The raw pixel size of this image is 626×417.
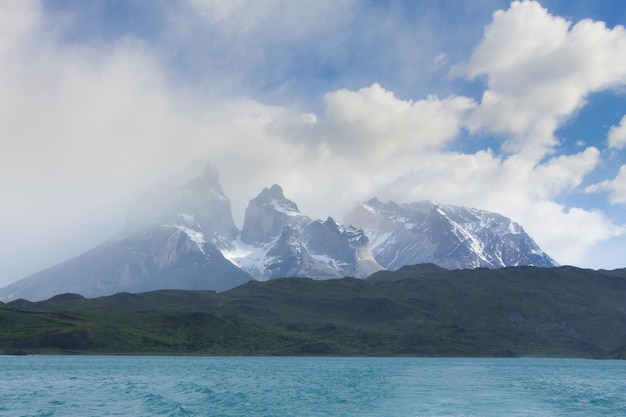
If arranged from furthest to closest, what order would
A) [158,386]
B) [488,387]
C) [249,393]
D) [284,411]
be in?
1. [488,387]
2. [158,386]
3. [249,393]
4. [284,411]

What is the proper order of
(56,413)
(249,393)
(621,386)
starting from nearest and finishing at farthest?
(56,413) < (249,393) < (621,386)

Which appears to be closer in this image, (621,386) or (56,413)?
(56,413)

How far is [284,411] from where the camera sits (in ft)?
317

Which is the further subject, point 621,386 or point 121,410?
point 621,386

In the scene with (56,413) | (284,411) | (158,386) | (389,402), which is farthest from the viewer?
(158,386)

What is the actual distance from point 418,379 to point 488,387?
84.3 ft

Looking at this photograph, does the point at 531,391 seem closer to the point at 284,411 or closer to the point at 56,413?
the point at 284,411

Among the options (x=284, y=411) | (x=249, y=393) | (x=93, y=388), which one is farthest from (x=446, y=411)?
(x=93, y=388)

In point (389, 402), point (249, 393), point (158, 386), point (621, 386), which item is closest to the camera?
point (389, 402)

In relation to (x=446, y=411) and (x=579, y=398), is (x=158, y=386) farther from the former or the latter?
(x=579, y=398)

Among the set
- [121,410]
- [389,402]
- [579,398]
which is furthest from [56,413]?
[579,398]

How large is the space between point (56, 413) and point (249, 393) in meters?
40.3

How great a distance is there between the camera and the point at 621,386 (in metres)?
161

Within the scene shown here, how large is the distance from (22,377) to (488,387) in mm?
101385
